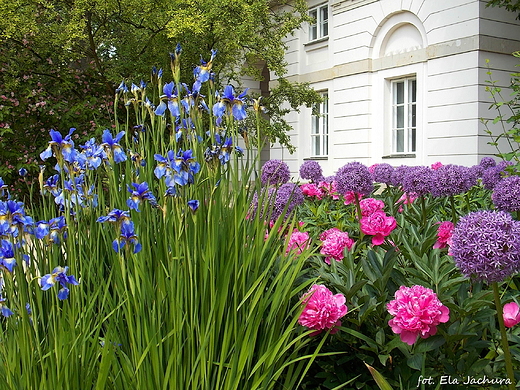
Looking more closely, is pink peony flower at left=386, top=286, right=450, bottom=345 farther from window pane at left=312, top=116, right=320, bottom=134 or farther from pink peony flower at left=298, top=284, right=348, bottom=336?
window pane at left=312, top=116, right=320, bottom=134

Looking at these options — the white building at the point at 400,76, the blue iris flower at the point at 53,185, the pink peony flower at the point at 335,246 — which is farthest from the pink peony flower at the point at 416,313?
the white building at the point at 400,76

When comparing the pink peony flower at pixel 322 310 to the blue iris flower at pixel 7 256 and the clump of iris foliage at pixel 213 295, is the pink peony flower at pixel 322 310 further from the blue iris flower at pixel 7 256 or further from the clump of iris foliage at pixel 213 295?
the blue iris flower at pixel 7 256

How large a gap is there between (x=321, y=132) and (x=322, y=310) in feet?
41.9

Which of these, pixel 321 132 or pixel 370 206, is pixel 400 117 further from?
pixel 370 206

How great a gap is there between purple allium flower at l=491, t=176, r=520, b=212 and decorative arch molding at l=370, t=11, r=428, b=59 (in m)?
9.62

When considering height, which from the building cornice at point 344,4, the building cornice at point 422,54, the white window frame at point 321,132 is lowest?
the white window frame at point 321,132

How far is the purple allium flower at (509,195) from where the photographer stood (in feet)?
7.53

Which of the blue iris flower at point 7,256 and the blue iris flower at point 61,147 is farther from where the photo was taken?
the blue iris flower at point 61,147

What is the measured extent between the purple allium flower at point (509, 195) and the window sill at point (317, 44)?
11984 millimetres

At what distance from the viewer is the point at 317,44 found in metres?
14.1

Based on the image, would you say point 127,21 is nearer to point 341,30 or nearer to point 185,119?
point 341,30

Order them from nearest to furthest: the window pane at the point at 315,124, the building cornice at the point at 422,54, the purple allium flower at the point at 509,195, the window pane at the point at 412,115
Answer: the purple allium flower at the point at 509,195, the building cornice at the point at 422,54, the window pane at the point at 412,115, the window pane at the point at 315,124

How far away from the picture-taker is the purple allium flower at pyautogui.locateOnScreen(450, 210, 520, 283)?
4.51 feet

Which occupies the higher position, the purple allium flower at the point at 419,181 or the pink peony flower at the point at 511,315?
the purple allium flower at the point at 419,181
